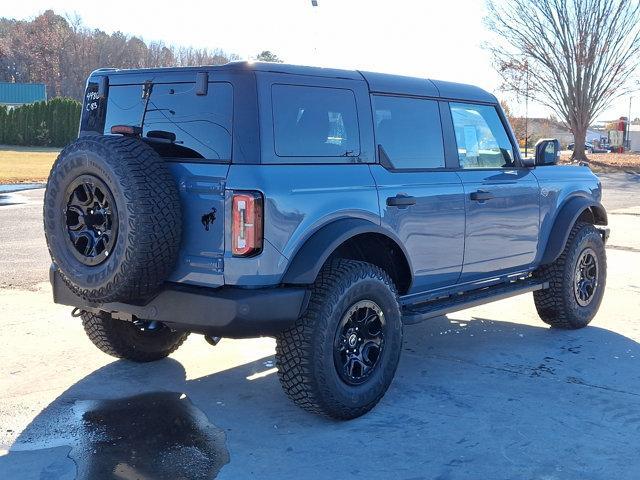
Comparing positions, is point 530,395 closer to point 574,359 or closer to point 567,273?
point 574,359

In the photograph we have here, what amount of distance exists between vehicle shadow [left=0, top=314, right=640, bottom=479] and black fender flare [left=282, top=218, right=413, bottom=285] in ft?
2.90

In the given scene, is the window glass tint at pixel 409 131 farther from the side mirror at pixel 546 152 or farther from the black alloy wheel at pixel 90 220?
the black alloy wheel at pixel 90 220

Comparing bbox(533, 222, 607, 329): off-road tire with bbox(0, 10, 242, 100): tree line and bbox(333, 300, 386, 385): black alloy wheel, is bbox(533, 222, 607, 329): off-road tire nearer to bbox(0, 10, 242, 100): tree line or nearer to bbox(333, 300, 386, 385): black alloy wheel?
bbox(333, 300, 386, 385): black alloy wheel

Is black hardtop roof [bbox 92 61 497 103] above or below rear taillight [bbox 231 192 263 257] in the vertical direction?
above

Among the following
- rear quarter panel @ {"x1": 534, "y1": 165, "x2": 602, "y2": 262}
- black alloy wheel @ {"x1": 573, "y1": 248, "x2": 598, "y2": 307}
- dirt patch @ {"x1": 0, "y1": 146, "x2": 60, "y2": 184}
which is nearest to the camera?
rear quarter panel @ {"x1": 534, "y1": 165, "x2": 602, "y2": 262}

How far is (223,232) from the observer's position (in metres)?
3.83

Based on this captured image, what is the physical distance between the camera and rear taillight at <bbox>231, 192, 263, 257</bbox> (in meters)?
3.77

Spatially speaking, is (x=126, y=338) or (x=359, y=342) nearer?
(x=359, y=342)

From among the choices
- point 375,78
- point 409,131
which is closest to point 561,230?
point 409,131

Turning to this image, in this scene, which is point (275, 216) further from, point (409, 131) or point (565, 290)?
point (565, 290)

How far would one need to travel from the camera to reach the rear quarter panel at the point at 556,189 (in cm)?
605

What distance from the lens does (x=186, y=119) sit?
4.17 metres

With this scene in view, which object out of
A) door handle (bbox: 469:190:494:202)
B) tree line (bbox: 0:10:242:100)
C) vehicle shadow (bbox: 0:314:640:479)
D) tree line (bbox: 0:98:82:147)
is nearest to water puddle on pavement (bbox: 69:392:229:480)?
vehicle shadow (bbox: 0:314:640:479)

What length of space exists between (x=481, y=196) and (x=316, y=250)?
1.77 meters
